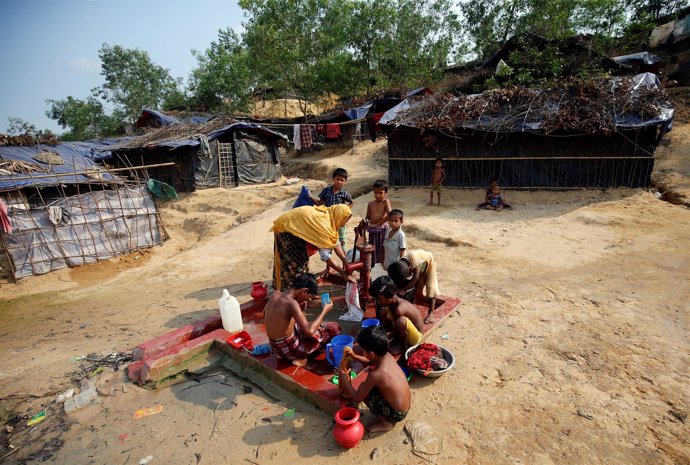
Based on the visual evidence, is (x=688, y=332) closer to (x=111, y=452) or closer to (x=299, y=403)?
(x=299, y=403)

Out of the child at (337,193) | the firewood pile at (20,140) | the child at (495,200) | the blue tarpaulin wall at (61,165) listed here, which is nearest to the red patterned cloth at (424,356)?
the child at (337,193)

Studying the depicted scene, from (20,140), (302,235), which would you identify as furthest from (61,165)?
(302,235)

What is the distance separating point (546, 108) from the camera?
10.2m

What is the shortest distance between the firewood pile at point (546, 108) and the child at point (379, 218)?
6.25 metres

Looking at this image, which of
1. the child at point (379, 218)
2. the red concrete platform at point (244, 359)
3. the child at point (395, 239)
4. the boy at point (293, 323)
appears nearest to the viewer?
the red concrete platform at point (244, 359)

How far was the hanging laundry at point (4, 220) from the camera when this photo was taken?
8.01 m

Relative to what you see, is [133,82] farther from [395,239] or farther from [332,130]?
[395,239]

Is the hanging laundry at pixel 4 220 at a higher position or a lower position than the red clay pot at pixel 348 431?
higher

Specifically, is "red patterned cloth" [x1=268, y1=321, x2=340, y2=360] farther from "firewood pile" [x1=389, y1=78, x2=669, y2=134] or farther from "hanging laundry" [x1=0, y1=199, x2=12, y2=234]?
"firewood pile" [x1=389, y1=78, x2=669, y2=134]

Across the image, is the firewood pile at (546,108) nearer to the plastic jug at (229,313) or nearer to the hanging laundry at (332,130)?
the hanging laundry at (332,130)

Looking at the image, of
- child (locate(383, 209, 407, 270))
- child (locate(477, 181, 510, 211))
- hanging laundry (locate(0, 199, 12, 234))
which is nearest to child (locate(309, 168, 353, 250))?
child (locate(383, 209, 407, 270))

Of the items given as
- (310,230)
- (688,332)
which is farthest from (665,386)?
(310,230)

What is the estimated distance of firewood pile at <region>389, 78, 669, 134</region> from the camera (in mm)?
9336

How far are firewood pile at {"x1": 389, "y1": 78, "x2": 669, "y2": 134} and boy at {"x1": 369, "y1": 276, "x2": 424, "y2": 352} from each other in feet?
26.9
